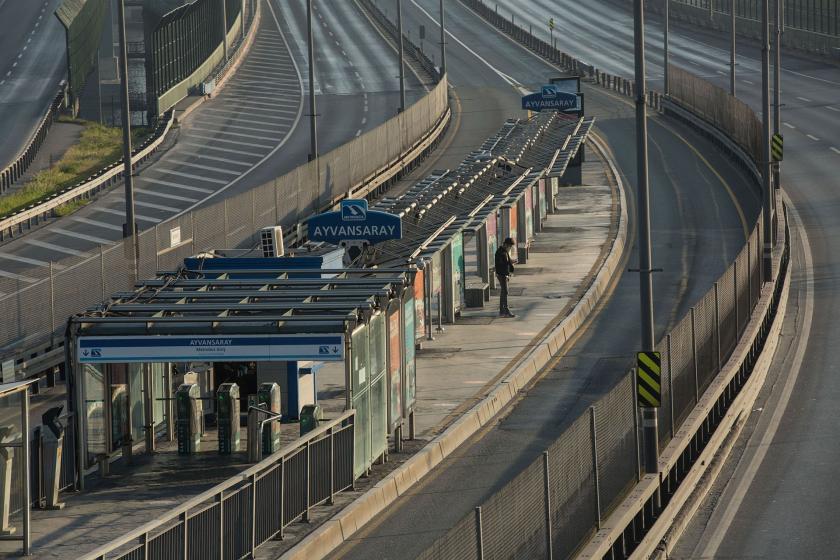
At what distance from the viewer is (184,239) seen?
36.7 metres

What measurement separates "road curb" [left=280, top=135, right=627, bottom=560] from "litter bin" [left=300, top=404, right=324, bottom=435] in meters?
1.15

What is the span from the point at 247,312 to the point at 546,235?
26862 mm

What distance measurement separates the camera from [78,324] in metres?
22.3

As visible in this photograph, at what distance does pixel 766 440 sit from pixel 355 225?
32.6 feet

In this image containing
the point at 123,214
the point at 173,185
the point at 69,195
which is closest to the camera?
the point at 123,214

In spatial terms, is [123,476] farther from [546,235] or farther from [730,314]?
[546,235]

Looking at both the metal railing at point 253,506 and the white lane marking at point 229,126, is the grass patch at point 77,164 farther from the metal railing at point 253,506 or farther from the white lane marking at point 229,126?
the metal railing at point 253,506

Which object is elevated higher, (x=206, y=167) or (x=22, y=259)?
(x=206, y=167)

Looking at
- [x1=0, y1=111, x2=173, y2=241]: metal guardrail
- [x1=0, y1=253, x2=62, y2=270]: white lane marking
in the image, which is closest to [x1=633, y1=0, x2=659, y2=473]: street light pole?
[x1=0, y1=253, x2=62, y2=270]: white lane marking

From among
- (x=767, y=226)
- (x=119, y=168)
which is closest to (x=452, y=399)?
(x=767, y=226)

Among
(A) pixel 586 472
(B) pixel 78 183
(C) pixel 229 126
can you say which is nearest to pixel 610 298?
(A) pixel 586 472

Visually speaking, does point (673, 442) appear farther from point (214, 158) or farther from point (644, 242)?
point (214, 158)

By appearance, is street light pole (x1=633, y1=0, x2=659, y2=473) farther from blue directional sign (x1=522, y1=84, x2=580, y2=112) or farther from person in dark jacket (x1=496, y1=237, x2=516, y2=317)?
blue directional sign (x1=522, y1=84, x2=580, y2=112)

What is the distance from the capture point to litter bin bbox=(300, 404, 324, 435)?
73.4 feet
